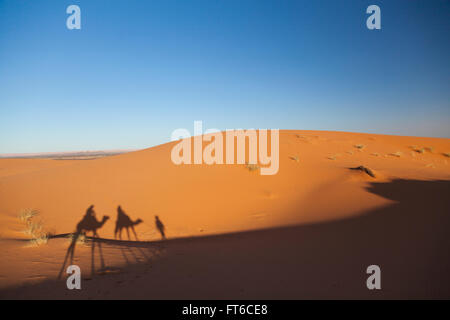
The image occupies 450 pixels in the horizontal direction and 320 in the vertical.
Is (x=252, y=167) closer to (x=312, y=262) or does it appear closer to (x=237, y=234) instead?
(x=237, y=234)

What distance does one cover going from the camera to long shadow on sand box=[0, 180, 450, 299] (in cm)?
288

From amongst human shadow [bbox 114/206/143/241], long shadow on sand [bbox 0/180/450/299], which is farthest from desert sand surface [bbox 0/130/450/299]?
human shadow [bbox 114/206/143/241]

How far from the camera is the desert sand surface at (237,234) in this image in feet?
9.92

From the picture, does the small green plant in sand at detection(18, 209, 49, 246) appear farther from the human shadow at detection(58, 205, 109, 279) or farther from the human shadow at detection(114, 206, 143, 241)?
the human shadow at detection(114, 206, 143, 241)

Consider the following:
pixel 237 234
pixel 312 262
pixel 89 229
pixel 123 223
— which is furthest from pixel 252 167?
pixel 89 229

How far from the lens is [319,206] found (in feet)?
22.5

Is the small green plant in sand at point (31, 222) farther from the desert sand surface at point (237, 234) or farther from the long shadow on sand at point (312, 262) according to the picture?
the long shadow on sand at point (312, 262)

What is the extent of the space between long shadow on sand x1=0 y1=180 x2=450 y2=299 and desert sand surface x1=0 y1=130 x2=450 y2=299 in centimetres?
2

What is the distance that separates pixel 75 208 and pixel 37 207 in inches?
68.2

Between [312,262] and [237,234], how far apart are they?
2467 mm

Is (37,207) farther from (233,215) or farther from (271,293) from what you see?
(271,293)

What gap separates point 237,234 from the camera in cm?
583

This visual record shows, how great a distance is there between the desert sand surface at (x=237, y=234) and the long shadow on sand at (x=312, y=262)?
0.02 m
